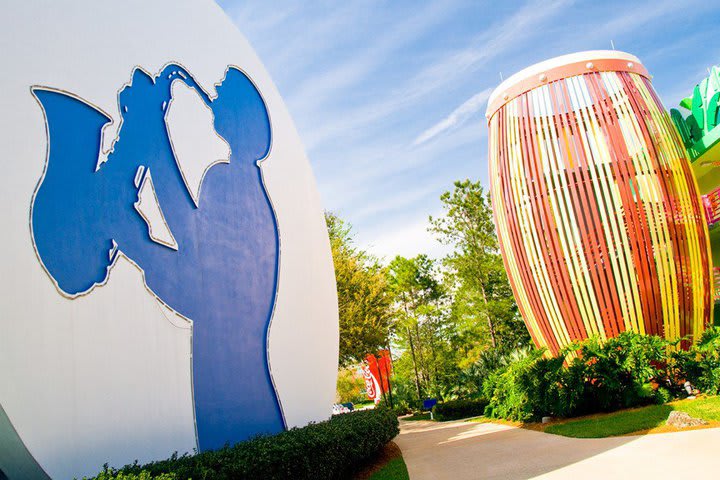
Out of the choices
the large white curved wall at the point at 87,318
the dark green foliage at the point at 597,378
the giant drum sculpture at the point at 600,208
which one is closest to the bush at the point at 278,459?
the large white curved wall at the point at 87,318

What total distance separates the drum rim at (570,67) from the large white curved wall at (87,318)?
8.72 metres

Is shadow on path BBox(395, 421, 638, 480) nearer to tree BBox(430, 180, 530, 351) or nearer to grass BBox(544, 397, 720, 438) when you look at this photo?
grass BBox(544, 397, 720, 438)

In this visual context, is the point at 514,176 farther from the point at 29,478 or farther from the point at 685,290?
the point at 29,478

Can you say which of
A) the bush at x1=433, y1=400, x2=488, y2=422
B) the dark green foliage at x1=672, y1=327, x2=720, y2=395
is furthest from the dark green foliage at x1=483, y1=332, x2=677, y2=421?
the bush at x1=433, y1=400, x2=488, y2=422

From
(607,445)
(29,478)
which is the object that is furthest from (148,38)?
(607,445)

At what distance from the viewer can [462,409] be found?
61.5ft

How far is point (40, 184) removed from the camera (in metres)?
5.07

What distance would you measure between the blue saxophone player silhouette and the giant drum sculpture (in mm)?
7400

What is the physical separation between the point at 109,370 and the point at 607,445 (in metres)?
6.52

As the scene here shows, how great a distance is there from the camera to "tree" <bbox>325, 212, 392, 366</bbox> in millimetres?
17375

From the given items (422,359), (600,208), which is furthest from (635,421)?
(422,359)

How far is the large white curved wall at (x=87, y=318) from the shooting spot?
4.70 meters

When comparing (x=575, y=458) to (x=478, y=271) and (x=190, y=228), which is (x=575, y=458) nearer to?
(x=190, y=228)

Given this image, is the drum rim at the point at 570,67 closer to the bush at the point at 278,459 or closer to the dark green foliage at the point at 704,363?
the dark green foliage at the point at 704,363
